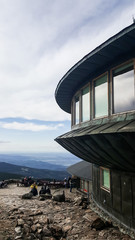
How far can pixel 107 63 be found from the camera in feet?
27.7

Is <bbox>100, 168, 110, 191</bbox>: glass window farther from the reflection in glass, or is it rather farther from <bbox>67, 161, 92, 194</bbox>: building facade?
<bbox>67, 161, 92, 194</bbox>: building facade

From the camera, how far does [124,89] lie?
7.40m

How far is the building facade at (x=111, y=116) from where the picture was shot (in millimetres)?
6355

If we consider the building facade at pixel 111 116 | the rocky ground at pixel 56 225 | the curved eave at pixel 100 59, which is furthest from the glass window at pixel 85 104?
the rocky ground at pixel 56 225

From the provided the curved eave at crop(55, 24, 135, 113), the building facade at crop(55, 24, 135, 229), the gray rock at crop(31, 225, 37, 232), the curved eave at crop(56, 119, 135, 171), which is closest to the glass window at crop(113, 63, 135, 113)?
the building facade at crop(55, 24, 135, 229)

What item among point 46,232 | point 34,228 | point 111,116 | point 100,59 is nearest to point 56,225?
point 46,232

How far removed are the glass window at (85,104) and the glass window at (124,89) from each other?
2301 mm

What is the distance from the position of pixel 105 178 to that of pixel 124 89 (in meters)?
5.67

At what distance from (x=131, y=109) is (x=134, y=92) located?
658mm

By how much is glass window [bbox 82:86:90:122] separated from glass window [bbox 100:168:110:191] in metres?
3.23

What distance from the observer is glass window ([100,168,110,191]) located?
1026cm

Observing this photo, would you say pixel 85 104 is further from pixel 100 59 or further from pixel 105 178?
pixel 105 178

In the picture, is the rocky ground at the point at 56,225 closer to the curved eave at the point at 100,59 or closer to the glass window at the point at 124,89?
the glass window at the point at 124,89

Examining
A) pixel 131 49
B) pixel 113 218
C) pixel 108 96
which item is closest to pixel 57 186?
pixel 113 218
